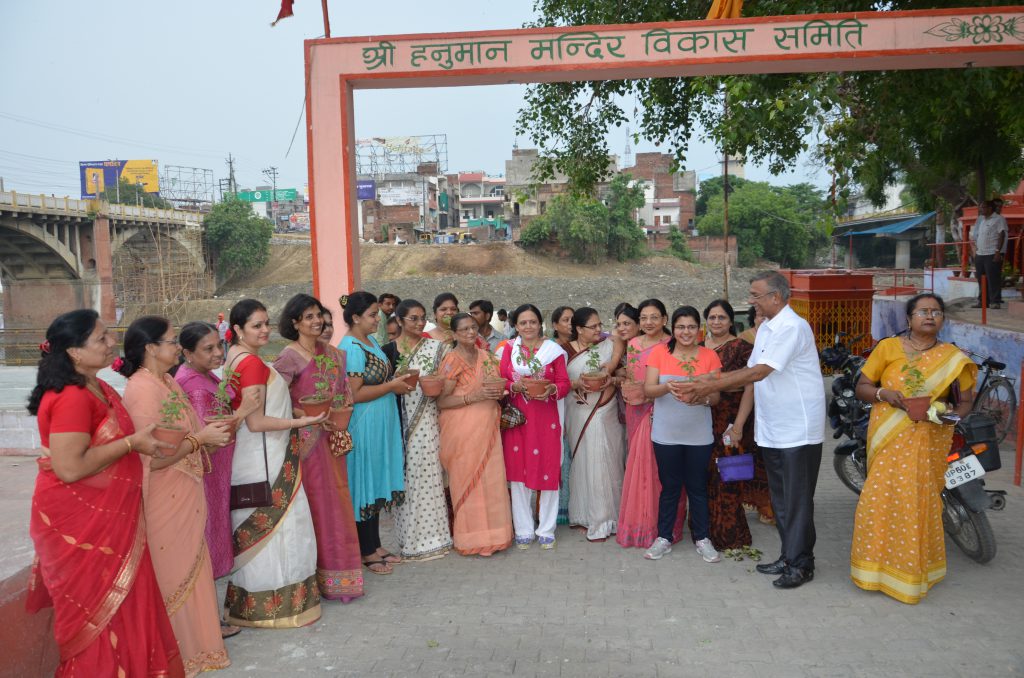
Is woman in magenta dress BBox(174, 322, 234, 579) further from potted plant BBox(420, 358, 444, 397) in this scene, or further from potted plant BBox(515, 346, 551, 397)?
potted plant BBox(515, 346, 551, 397)

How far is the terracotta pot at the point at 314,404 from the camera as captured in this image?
3949 millimetres

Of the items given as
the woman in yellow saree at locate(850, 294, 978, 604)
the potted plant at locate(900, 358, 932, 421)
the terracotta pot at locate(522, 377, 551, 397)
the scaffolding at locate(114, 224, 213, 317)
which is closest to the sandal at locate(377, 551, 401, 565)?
the terracotta pot at locate(522, 377, 551, 397)

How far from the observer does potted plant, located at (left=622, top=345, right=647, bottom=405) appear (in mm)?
4715

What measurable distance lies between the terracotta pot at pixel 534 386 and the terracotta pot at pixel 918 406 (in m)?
1.98

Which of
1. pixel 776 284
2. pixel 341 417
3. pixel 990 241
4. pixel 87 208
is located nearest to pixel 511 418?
pixel 341 417

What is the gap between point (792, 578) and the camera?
13.6ft

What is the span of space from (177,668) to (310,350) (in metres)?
1.59

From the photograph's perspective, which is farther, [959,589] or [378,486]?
[378,486]

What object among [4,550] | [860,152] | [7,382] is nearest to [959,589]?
[860,152]

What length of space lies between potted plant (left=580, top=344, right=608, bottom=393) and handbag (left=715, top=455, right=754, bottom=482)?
862 mm

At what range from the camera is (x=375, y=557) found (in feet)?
15.4

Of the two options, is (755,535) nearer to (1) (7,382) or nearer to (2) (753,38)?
(2) (753,38)

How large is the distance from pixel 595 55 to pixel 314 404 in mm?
3143

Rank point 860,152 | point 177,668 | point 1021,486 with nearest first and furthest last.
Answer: point 177,668 < point 1021,486 < point 860,152
